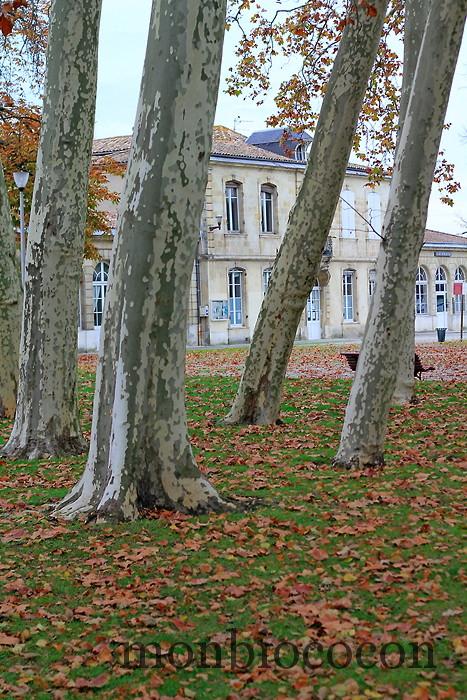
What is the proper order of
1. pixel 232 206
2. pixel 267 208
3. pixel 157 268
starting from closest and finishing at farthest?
pixel 157 268, pixel 232 206, pixel 267 208

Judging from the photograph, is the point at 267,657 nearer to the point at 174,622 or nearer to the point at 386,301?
the point at 174,622

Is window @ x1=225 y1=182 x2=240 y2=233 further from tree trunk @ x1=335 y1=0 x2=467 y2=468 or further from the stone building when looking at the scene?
tree trunk @ x1=335 y1=0 x2=467 y2=468

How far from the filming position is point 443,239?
5353 cm

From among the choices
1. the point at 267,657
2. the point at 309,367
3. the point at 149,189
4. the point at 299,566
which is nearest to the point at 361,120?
the point at 309,367

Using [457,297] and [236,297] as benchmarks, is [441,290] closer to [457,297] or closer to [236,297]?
[457,297]

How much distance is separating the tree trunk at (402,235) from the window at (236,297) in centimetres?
3513

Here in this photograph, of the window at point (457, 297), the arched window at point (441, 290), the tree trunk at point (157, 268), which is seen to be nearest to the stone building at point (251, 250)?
the arched window at point (441, 290)

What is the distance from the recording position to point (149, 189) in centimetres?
659

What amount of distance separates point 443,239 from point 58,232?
46307 millimetres

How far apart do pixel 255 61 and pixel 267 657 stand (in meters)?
15.2

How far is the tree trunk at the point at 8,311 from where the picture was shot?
1281cm

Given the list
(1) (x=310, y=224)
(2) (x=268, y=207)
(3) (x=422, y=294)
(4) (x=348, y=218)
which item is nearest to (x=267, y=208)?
(2) (x=268, y=207)

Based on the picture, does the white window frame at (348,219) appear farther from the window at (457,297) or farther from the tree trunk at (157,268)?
→ the tree trunk at (157,268)

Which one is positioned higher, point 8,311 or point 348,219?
point 348,219
